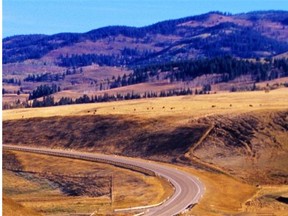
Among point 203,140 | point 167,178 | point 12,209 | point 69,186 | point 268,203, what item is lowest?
point 69,186

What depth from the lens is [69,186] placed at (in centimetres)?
9112

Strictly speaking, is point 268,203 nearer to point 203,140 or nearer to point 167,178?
point 167,178

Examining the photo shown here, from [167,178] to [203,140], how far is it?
23.3 meters

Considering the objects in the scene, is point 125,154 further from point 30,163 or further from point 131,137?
point 30,163

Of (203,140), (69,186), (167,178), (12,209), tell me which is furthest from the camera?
(203,140)

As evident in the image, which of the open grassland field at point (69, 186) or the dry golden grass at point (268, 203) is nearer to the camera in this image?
the dry golden grass at point (268, 203)

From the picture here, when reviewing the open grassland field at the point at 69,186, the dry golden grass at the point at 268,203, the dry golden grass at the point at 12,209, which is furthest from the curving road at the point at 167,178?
the dry golden grass at the point at 12,209

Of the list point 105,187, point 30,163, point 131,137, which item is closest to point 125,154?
point 131,137

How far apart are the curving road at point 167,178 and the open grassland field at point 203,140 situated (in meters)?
1.61

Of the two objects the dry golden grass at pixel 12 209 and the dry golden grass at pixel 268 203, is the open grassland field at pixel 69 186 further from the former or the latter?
the dry golden grass at pixel 12 209

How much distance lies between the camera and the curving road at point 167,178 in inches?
2690

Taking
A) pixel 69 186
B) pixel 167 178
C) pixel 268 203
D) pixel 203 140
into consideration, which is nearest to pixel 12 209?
pixel 268 203

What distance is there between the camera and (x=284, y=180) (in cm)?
9250

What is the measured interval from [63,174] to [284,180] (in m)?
30.1
